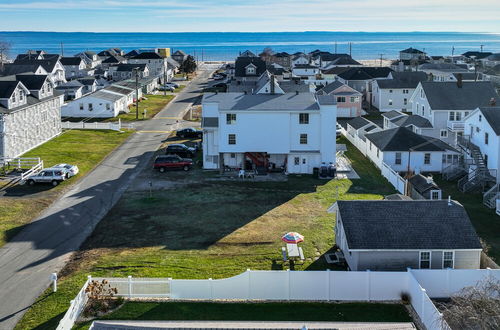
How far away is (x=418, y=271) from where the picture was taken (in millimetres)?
26484

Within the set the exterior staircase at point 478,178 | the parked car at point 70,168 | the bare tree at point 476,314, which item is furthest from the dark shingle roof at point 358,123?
the bare tree at point 476,314

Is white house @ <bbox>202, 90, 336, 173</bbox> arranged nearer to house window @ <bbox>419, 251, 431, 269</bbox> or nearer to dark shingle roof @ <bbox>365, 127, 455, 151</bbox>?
dark shingle roof @ <bbox>365, 127, 455, 151</bbox>

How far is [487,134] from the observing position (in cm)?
5088

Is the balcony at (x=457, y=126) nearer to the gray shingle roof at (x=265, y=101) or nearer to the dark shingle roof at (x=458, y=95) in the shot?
the dark shingle roof at (x=458, y=95)

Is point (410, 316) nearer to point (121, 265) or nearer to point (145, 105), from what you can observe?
point (121, 265)

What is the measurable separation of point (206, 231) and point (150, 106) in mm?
60360

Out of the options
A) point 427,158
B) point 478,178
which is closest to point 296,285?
point 478,178

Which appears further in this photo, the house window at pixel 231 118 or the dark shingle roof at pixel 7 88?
the dark shingle roof at pixel 7 88

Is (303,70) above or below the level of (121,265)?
above

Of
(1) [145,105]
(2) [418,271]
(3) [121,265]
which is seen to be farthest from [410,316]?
(1) [145,105]

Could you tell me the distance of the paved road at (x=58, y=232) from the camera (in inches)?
1080

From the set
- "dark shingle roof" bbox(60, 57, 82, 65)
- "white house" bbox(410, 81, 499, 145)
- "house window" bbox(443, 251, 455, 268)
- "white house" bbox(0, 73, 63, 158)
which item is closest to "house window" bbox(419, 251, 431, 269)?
"house window" bbox(443, 251, 455, 268)

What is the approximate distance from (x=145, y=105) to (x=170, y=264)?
6625cm

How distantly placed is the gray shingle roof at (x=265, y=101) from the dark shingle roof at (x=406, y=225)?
874 inches
